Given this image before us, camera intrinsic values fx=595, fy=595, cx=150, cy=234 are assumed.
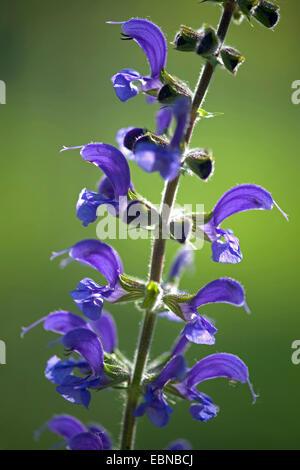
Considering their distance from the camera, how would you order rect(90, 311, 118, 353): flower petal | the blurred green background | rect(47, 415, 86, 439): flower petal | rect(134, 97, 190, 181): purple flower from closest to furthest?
rect(134, 97, 190, 181): purple flower, rect(47, 415, 86, 439): flower petal, rect(90, 311, 118, 353): flower petal, the blurred green background

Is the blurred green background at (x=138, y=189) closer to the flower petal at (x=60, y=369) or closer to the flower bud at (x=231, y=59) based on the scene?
the flower petal at (x=60, y=369)

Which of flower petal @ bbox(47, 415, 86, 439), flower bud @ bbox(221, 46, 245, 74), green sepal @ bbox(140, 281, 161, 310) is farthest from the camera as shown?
flower petal @ bbox(47, 415, 86, 439)

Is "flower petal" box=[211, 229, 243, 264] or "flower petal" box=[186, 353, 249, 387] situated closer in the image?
"flower petal" box=[211, 229, 243, 264]

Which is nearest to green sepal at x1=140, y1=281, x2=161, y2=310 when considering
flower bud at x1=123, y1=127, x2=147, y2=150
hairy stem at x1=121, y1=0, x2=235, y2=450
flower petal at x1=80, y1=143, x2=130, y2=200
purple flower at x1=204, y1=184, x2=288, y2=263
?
hairy stem at x1=121, y1=0, x2=235, y2=450

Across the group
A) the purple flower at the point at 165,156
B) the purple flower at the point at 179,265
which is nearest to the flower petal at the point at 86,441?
the purple flower at the point at 179,265

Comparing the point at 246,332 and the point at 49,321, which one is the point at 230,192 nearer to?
the point at 49,321

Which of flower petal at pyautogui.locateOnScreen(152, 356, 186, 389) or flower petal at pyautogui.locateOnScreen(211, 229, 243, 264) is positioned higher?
flower petal at pyautogui.locateOnScreen(211, 229, 243, 264)

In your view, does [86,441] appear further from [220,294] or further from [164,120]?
[164,120]

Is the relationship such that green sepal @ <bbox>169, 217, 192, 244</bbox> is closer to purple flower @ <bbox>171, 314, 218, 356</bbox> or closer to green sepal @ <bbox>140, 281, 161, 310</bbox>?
green sepal @ <bbox>140, 281, 161, 310</bbox>
